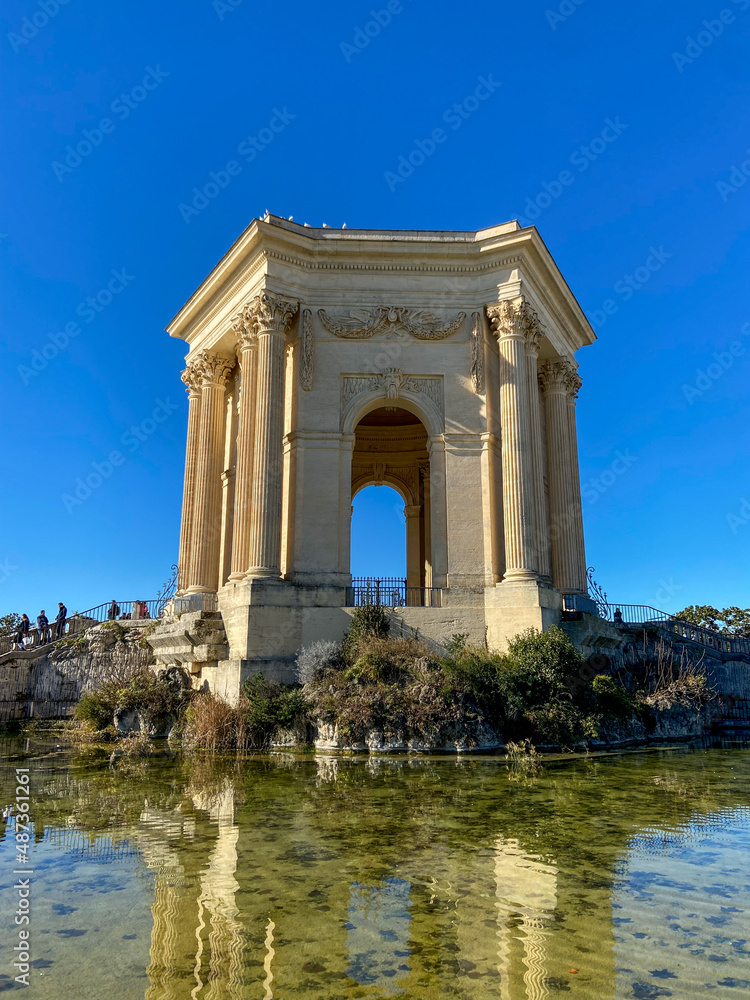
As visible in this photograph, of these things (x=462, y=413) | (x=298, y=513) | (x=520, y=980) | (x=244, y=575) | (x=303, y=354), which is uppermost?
(x=303, y=354)

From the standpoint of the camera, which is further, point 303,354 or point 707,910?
point 303,354

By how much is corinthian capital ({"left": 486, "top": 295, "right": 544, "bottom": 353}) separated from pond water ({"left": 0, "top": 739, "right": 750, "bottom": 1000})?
14.0m

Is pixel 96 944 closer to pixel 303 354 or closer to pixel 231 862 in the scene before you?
pixel 231 862

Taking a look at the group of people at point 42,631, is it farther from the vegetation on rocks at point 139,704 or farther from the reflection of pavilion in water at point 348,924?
the reflection of pavilion in water at point 348,924

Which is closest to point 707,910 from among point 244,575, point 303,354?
point 244,575

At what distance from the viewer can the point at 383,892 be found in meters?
5.82

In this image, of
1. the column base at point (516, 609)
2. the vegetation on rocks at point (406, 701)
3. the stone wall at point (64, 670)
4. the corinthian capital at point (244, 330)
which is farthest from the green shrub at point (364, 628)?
the corinthian capital at point (244, 330)

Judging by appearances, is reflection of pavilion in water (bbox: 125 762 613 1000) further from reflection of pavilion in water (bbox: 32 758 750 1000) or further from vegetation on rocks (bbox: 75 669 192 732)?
vegetation on rocks (bbox: 75 669 192 732)

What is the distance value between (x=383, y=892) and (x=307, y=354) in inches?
689

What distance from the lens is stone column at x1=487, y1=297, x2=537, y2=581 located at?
796 inches

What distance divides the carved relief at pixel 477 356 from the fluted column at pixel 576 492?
234 inches

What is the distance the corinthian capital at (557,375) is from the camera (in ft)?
85.6

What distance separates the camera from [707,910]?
5.46m

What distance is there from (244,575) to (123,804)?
35.5 feet
